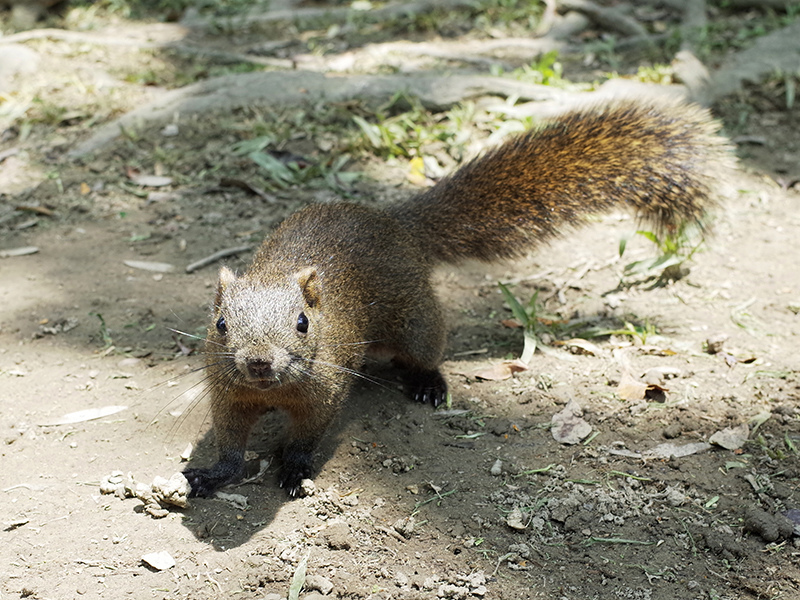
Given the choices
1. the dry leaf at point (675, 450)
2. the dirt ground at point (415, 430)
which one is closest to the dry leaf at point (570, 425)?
the dirt ground at point (415, 430)

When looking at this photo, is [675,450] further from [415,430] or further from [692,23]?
[692,23]

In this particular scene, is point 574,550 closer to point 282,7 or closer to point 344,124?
point 344,124

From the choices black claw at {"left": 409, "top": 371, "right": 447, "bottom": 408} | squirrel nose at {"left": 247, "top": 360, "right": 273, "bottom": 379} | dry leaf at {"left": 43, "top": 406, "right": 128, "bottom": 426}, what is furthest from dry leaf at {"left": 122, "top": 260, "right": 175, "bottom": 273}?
squirrel nose at {"left": 247, "top": 360, "right": 273, "bottom": 379}

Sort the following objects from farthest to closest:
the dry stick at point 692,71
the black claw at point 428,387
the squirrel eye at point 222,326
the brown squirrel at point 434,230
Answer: the dry stick at point 692,71, the black claw at point 428,387, the brown squirrel at point 434,230, the squirrel eye at point 222,326

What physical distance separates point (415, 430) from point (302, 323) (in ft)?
3.02

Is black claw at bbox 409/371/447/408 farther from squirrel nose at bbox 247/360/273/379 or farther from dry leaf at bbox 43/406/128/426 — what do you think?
dry leaf at bbox 43/406/128/426

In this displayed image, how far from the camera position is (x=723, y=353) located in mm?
4312

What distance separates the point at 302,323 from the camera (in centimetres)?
334

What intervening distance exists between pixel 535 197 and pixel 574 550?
204 cm

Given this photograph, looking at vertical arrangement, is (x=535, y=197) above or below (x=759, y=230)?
above

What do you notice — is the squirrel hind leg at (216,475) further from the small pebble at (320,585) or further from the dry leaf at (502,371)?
the dry leaf at (502,371)

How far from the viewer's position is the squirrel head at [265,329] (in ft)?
10.1

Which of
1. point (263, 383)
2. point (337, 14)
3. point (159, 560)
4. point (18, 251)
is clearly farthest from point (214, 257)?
point (337, 14)

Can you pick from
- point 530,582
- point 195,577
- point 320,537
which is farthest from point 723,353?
point 195,577
